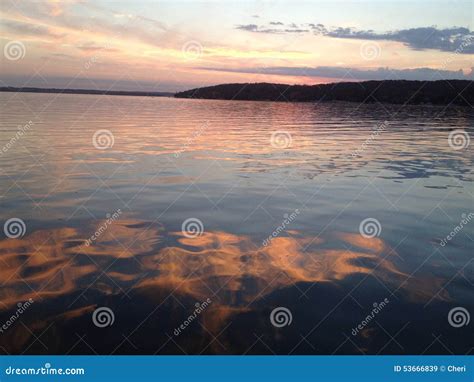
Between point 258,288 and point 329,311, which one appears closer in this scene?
point 329,311

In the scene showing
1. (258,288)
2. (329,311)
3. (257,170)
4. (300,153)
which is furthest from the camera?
(300,153)

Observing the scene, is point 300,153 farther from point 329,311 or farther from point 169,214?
point 329,311

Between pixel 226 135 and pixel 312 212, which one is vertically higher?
pixel 226 135

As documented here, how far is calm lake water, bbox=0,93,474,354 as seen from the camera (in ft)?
21.6

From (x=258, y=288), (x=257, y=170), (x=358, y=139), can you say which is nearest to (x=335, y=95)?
(x=358, y=139)

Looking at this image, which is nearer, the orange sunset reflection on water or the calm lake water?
the calm lake water

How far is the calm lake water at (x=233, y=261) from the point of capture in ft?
21.6

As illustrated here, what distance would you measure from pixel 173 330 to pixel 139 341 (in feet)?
1.75

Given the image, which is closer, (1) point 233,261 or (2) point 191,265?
(2) point 191,265

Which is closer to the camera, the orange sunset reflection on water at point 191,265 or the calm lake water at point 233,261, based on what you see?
the calm lake water at point 233,261

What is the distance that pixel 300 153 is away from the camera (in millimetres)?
24719

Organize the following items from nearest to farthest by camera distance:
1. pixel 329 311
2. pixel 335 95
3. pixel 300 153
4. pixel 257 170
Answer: pixel 329 311 → pixel 257 170 → pixel 300 153 → pixel 335 95

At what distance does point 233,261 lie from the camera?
898cm

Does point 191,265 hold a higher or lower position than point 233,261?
lower
